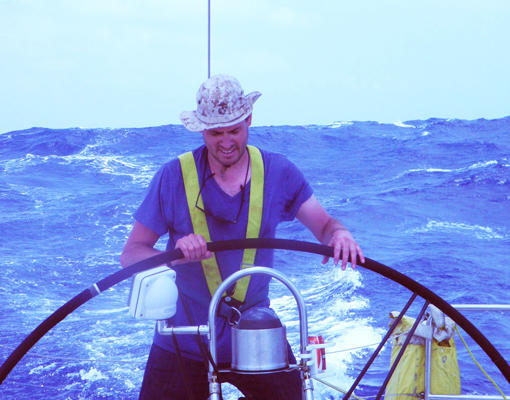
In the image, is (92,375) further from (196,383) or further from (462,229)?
(462,229)

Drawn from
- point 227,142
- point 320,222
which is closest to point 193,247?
point 227,142

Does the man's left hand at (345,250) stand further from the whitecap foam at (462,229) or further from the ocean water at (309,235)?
the whitecap foam at (462,229)

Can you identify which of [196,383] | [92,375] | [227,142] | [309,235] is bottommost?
[92,375]

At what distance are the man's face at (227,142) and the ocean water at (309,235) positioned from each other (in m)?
1.09

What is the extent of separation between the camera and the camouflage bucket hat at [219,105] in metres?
1.39

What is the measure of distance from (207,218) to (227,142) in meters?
0.23

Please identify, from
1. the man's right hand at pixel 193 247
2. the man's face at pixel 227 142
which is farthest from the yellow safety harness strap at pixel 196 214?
the man's right hand at pixel 193 247

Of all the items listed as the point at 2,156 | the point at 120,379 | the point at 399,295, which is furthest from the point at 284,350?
the point at 2,156

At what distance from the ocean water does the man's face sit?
1092mm

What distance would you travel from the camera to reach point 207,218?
1533 millimetres

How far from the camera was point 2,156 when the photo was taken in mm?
18969

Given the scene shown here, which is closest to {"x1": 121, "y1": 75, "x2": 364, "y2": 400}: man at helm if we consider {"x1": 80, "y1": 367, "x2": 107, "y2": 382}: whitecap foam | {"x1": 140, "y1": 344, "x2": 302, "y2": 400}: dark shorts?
{"x1": 140, "y1": 344, "x2": 302, "y2": 400}: dark shorts

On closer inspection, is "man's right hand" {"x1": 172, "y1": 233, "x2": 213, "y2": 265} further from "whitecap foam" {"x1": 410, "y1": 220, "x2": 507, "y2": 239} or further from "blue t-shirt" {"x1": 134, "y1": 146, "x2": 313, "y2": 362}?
"whitecap foam" {"x1": 410, "y1": 220, "x2": 507, "y2": 239}

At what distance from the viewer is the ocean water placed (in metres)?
5.82
